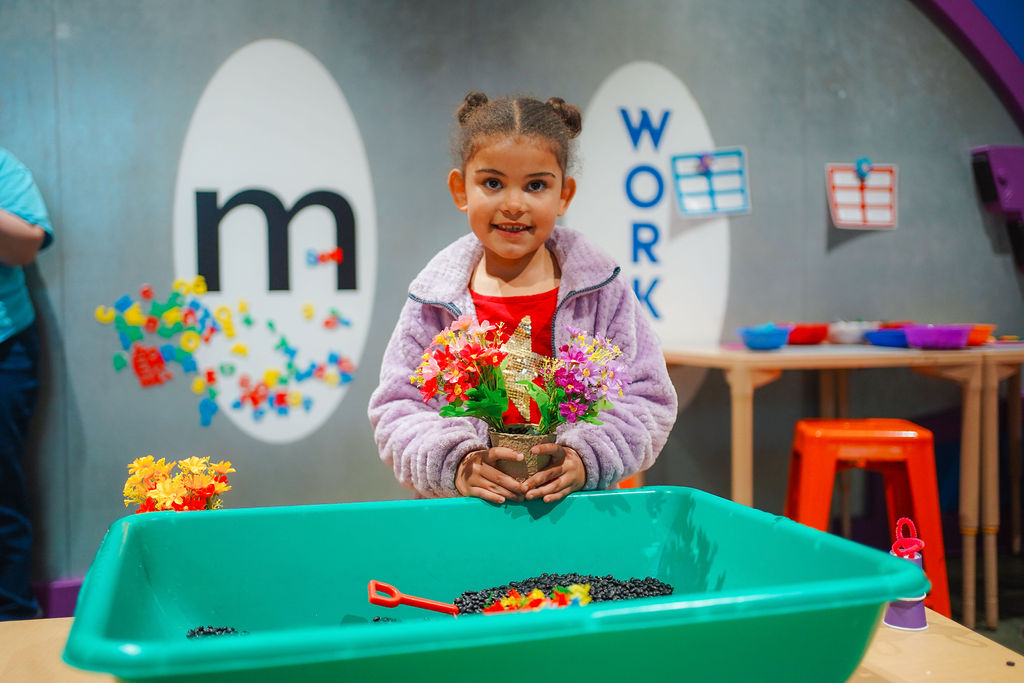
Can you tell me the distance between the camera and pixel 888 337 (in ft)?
8.67

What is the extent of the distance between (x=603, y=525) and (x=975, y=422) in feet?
6.60

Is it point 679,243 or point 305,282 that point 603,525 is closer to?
point 305,282

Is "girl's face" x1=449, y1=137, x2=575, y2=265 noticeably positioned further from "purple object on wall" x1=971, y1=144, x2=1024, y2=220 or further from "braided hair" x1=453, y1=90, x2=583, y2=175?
"purple object on wall" x1=971, y1=144, x2=1024, y2=220

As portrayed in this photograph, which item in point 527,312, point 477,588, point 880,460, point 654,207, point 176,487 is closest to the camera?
point 477,588

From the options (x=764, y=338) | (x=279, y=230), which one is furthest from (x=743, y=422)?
(x=279, y=230)

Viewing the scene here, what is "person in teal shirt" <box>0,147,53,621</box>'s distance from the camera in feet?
7.28

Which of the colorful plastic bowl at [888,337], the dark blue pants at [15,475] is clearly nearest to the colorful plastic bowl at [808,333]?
the colorful plastic bowl at [888,337]

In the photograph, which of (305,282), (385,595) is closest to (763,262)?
(305,282)

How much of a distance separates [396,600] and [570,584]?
184mm

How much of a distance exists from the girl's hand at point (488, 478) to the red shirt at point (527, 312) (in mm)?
255

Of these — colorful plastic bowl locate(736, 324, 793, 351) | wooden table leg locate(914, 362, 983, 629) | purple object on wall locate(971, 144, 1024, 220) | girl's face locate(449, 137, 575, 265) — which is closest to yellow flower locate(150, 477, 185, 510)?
girl's face locate(449, 137, 575, 265)

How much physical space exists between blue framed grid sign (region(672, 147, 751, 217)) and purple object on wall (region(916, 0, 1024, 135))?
980 millimetres

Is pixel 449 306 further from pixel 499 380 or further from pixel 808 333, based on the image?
pixel 808 333

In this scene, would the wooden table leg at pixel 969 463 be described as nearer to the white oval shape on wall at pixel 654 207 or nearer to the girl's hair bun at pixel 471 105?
the white oval shape on wall at pixel 654 207
